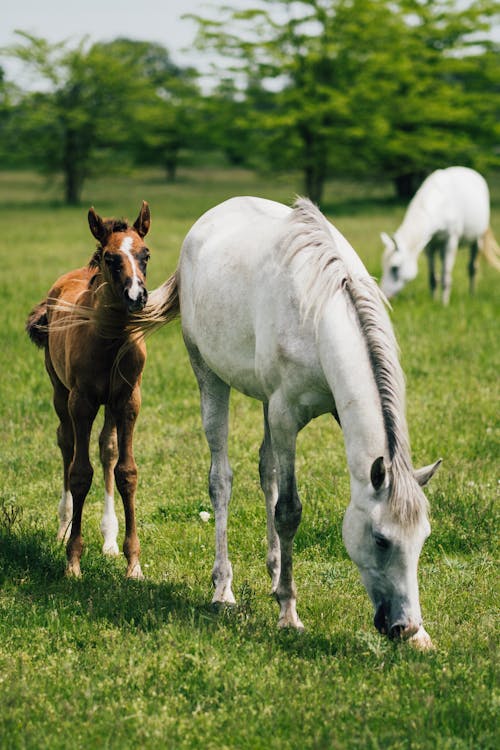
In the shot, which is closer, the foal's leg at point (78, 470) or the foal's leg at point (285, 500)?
the foal's leg at point (285, 500)

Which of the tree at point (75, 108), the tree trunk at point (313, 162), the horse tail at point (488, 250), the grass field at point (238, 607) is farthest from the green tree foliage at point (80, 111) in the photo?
the grass field at point (238, 607)

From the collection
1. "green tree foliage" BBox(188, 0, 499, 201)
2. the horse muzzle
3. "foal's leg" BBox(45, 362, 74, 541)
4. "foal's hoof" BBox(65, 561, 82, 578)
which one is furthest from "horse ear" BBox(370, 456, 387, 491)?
"green tree foliage" BBox(188, 0, 499, 201)

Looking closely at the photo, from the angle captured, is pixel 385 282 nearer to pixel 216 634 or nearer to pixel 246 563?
pixel 246 563

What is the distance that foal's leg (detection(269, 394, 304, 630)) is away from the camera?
4289 mm

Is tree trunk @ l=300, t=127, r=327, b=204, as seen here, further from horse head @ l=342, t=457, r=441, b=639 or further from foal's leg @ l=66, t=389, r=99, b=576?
horse head @ l=342, t=457, r=441, b=639

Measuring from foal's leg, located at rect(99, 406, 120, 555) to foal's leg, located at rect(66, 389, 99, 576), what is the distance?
42cm

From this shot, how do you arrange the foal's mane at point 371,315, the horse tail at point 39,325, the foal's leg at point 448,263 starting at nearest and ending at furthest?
the foal's mane at point 371,315 < the horse tail at point 39,325 < the foal's leg at point 448,263

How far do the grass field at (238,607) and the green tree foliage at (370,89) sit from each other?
99.9ft

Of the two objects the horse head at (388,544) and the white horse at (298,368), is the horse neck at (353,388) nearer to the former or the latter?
the white horse at (298,368)

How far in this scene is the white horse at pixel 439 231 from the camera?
14156 mm

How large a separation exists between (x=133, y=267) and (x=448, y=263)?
1032 centimetres

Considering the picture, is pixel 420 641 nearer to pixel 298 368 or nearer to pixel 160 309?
pixel 298 368

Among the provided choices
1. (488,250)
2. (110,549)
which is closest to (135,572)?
(110,549)

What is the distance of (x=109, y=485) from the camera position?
580 centimetres
